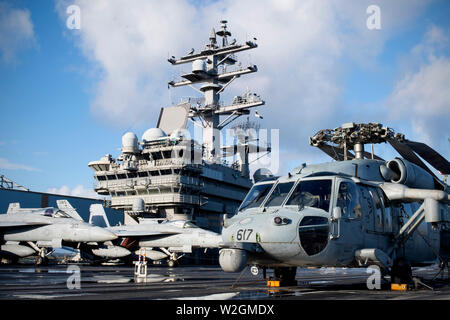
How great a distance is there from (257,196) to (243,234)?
163cm

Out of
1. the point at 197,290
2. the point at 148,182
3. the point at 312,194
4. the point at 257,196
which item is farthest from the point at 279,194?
the point at 148,182

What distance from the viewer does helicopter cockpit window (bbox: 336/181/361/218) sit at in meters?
9.83

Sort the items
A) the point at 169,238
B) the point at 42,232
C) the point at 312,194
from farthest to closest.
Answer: the point at 169,238 < the point at 42,232 < the point at 312,194

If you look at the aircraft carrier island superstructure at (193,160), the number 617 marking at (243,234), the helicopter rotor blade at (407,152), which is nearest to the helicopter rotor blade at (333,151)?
the helicopter rotor blade at (407,152)

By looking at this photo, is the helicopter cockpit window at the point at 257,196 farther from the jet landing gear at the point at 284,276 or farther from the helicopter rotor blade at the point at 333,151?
the helicopter rotor blade at the point at 333,151

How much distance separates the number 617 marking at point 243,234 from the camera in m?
9.16

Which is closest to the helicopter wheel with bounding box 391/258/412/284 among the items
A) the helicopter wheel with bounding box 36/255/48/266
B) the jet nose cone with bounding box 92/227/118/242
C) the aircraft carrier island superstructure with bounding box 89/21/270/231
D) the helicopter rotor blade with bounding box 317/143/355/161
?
the helicopter rotor blade with bounding box 317/143/355/161

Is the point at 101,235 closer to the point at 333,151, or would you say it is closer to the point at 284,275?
the point at 333,151

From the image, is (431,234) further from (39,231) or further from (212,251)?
(212,251)

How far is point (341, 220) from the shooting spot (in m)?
9.59

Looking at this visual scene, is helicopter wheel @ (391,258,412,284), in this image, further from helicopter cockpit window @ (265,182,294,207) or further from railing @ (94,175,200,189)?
railing @ (94,175,200,189)

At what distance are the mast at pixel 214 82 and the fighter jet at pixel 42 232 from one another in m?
28.9

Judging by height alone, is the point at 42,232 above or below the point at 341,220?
below
